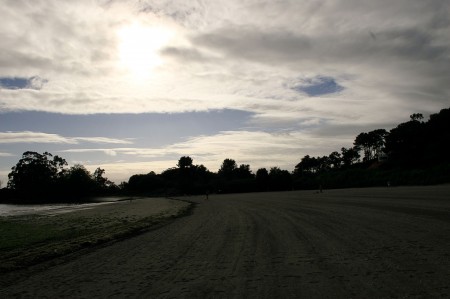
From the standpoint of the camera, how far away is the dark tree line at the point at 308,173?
83625mm

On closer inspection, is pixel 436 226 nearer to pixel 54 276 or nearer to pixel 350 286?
pixel 350 286

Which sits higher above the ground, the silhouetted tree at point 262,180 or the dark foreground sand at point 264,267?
the silhouetted tree at point 262,180

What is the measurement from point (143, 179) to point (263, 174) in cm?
6673

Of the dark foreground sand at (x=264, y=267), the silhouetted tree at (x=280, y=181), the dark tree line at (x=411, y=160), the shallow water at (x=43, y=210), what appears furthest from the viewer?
the silhouetted tree at (x=280, y=181)

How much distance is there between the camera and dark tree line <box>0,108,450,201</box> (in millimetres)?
83625

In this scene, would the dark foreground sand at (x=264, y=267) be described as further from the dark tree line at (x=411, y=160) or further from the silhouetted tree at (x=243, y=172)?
the silhouetted tree at (x=243, y=172)

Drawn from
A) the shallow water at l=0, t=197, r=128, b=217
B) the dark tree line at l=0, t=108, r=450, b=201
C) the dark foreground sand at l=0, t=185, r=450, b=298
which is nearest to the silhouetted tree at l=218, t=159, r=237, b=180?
the dark tree line at l=0, t=108, r=450, b=201

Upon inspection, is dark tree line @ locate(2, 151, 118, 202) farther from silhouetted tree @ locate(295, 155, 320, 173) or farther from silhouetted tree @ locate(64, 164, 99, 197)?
silhouetted tree @ locate(295, 155, 320, 173)

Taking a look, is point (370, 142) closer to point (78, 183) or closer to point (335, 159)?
point (335, 159)

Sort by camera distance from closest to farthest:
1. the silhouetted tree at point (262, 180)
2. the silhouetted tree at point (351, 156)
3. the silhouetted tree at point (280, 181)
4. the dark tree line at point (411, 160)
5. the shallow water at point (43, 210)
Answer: the shallow water at point (43, 210)
the dark tree line at point (411, 160)
the silhouetted tree at point (280, 181)
the silhouetted tree at point (262, 180)
the silhouetted tree at point (351, 156)

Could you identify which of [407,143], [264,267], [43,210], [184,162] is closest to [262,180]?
[407,143]

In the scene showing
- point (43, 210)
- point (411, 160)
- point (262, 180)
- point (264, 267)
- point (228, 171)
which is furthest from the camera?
point (228, 171)

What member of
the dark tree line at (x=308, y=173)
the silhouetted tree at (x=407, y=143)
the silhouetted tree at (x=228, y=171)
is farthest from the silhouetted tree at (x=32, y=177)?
the silhouetted tree at (x=407, y=143)

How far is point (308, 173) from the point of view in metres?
146
